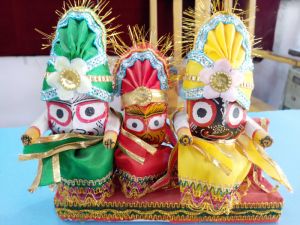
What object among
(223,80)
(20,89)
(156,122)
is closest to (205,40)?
(223,80)

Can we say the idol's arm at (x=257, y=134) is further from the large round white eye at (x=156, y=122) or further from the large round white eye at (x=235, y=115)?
the large round white eye at (x=156, y=122)

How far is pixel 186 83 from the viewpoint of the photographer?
0.70 meters

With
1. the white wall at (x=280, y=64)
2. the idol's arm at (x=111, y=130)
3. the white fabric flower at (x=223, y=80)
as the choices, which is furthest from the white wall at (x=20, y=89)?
the white fabric flower at (x=223, y=80)

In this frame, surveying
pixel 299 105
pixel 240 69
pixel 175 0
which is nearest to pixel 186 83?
pixel 240 69

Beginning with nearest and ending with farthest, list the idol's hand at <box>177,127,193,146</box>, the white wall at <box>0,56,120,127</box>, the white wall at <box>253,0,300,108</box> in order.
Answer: the idol's hand at <box>177,127,193,146</box>, the white wall at <box>0,56,120,127</box>, the white wall at <box>253,0,300,108</box>

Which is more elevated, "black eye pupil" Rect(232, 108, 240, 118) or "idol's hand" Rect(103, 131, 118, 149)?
"black eye pupil" Rect(232, 108, 240, 118)

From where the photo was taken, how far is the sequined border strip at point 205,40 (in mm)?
683

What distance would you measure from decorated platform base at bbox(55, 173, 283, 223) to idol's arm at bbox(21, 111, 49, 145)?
0.15 meters

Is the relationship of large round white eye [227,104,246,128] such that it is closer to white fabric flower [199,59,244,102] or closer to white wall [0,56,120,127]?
white fabric flower [199,59,244,102]

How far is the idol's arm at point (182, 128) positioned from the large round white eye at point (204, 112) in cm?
2

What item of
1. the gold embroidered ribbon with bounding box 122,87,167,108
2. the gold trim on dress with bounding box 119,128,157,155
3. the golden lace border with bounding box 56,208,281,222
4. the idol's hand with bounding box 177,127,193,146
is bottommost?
the golden lace border with bounding box 56,208,281,222

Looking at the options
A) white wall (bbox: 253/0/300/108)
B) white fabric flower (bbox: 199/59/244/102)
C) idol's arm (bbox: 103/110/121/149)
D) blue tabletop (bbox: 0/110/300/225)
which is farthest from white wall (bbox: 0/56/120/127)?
white fabric flower (bbox: 199/59/244/102)

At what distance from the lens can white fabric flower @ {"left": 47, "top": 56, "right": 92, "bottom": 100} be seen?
0.68 m

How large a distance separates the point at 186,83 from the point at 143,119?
110 millimetres
